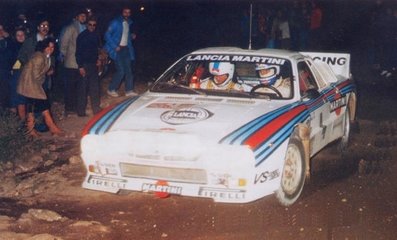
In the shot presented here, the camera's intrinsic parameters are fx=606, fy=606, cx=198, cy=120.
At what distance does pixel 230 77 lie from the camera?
6961 mm

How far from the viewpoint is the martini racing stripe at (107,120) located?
5688mm

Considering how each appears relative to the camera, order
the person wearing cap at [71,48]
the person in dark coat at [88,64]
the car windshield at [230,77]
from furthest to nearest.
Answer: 1. the person wearing cap at [71,48]
2. the person in dark coat at [88,64]
3. the car windshield at [230,77]

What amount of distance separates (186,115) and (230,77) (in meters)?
1.39

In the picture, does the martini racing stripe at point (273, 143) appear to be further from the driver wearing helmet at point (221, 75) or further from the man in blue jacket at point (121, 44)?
the man in blue jacket at point (121, 44)

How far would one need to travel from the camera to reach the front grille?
524 cm

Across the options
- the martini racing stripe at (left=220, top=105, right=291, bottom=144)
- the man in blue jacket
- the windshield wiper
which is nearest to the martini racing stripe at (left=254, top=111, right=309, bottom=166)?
the martini racing stripe at (left=220, top=105, right=291, bottom=144)

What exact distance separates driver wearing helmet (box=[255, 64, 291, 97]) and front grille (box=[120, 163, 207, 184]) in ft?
5.78

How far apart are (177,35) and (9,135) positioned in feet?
52.6

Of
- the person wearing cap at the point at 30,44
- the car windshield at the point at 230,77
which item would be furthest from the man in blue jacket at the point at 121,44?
the car windshield at the point at 230,77

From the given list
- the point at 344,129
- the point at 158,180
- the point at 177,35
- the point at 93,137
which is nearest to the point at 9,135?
the point at 93,137

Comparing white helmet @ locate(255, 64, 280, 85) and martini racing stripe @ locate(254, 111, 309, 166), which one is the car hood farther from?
white helmet @ locate(255, 64, 280, 85)

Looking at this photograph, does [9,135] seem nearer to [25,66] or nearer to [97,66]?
[25,66]

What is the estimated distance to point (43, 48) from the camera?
8.55 meters

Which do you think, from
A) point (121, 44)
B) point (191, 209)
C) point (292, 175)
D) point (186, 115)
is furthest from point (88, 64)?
point (292, 175)
